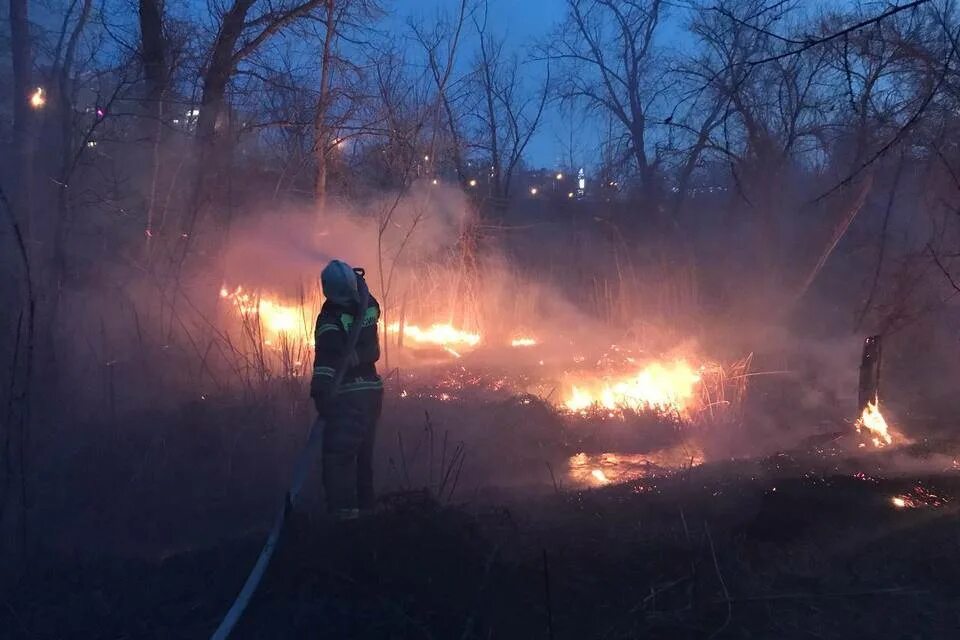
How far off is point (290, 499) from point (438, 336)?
27.0 ft

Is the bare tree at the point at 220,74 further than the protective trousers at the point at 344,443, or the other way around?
the bare tree at the point at 220,74

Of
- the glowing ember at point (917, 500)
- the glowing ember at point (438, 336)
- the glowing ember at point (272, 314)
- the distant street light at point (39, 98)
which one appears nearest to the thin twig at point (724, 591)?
the glowing ember at point (917, 500)

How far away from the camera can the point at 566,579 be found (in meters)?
4.07

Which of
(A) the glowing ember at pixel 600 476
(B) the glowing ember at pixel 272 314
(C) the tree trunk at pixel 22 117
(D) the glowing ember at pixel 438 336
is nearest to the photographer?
(A) the glowing ember at pixel 600 476

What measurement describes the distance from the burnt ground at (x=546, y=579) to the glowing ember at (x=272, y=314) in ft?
15.1

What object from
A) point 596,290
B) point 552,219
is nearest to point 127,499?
point 596,290

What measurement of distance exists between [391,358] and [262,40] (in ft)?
15.1

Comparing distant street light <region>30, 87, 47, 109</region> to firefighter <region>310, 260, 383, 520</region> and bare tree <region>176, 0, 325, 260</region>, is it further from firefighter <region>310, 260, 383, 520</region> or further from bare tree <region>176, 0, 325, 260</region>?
firefighter <region>310, 260, 383, 520</region>

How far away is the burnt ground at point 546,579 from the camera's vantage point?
369cm

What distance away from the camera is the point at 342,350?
4910 mm

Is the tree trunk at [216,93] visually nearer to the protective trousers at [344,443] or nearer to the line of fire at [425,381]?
the line of fire at [425,381]

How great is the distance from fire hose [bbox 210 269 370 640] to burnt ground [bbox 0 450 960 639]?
0.42 ft

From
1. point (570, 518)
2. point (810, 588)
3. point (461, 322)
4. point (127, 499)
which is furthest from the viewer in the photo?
point (461, 322)

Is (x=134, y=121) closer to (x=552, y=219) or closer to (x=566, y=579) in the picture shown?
(x=566, y=579)
